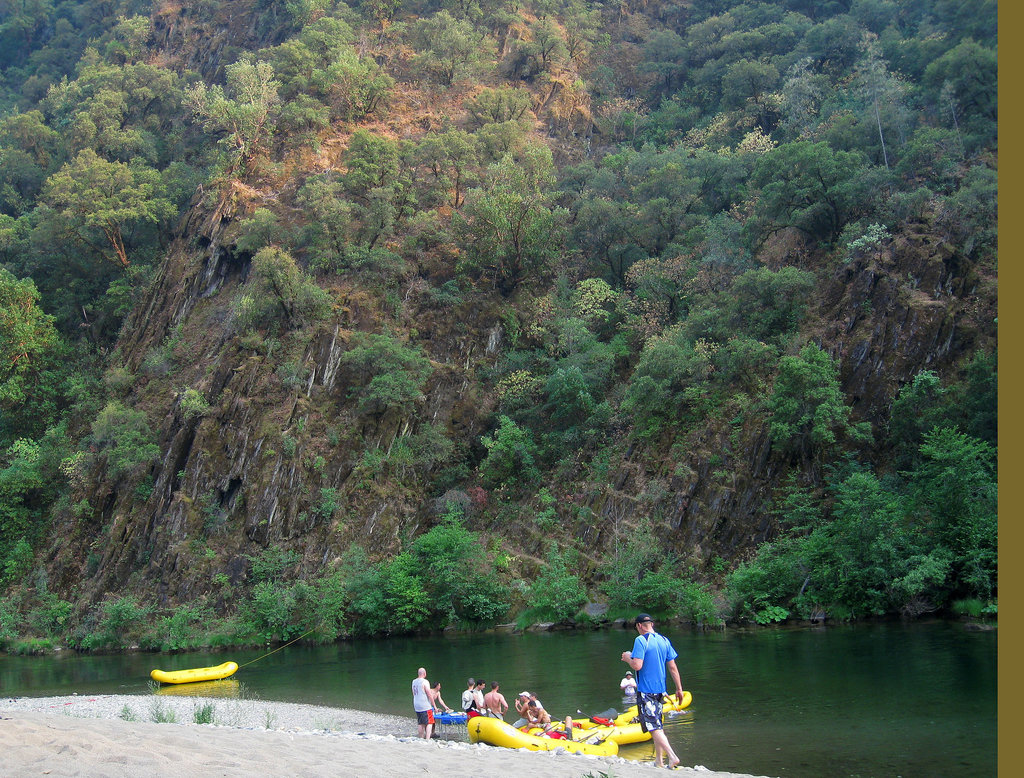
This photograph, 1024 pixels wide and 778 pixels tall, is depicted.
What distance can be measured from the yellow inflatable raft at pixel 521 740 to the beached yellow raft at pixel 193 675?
13450 mm

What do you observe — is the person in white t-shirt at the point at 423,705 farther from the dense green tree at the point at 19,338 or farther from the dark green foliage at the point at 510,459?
the dense green tree at the point at 19,338

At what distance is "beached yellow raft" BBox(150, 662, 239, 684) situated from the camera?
2339 cm

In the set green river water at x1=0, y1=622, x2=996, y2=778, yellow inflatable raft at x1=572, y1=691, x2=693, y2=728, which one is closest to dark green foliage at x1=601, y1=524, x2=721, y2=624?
green river water at x1=0, y1=622, x2=996, y2=778

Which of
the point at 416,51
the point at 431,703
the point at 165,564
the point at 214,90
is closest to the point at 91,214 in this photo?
the point at 214,90

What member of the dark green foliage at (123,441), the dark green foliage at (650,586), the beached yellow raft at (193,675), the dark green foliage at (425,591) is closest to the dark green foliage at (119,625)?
the dark green foliage at (123,441)

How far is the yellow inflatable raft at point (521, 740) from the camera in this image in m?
12.8

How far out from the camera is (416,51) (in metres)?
56.7

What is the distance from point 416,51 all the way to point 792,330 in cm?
3792

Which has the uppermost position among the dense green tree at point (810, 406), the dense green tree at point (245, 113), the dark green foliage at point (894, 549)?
the dense green tree at point (245, 113)

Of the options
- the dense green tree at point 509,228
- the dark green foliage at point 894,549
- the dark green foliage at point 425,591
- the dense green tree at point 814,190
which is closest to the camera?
the dark green foliage at point 894,549

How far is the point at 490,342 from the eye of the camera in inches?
1631

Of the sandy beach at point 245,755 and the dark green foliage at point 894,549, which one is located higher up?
the dark green foliage at point 894,549

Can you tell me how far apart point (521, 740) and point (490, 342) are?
29.6 meters

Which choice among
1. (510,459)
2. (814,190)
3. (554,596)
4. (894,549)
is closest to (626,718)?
(894,549)
